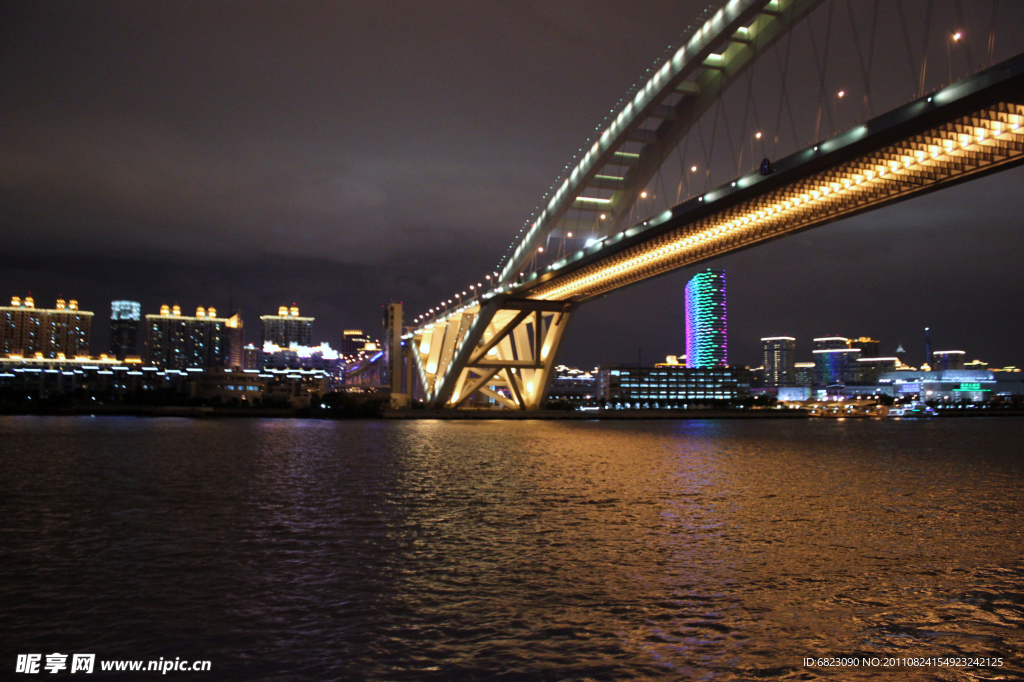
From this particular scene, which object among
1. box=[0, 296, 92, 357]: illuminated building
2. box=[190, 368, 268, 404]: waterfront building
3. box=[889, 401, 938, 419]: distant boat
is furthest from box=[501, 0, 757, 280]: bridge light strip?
box=[0, 296, 92, 357]: illuminated building

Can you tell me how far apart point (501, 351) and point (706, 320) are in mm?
135678

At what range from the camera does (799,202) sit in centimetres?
2567

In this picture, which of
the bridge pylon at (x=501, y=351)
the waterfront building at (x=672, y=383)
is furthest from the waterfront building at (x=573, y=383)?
the bridge pylon at (x=501, y=351)

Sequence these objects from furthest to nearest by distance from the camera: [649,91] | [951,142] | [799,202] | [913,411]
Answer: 1. [913,411]
2. [649,91]
3. [799,202]
4. [951,142]

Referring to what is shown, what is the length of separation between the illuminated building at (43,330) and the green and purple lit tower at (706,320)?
136283mm

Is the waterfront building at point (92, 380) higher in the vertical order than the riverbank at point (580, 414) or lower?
higher

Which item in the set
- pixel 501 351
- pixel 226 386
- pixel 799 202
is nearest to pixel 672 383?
pixel 226 386

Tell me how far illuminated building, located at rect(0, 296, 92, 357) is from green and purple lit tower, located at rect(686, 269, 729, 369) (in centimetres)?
13628

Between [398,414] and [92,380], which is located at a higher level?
[92,380]

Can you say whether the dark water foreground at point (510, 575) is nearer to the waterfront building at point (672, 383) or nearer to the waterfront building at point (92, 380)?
the waterfront building at point (92, 380)

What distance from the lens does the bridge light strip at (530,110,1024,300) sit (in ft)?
60.4

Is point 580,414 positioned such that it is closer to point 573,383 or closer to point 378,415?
point 378,415

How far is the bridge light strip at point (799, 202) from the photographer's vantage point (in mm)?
18406

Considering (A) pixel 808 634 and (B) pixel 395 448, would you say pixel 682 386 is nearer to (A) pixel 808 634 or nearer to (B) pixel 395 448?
(B) pixel 395 448
